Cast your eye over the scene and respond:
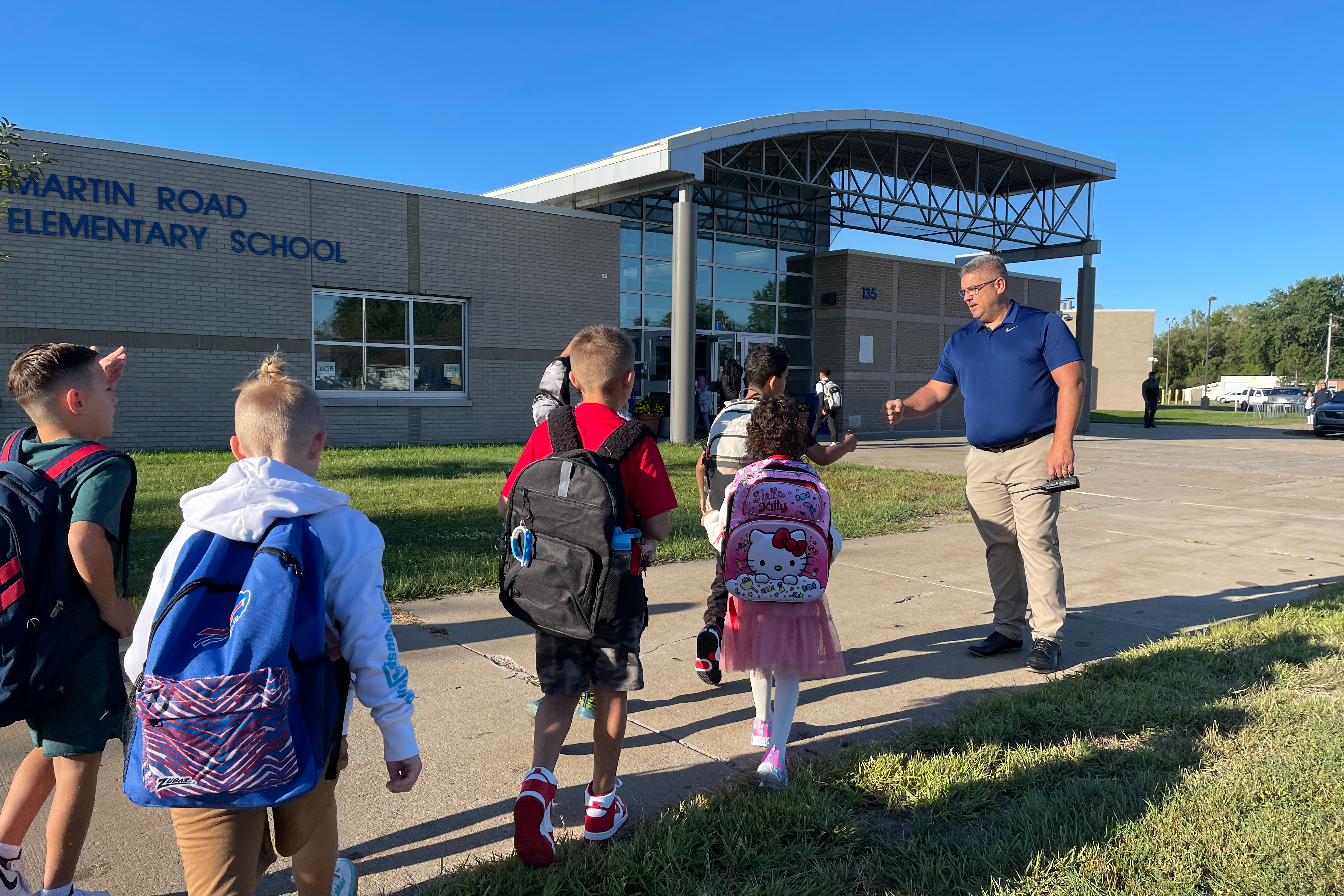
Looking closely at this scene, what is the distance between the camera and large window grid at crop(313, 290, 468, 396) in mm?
16375

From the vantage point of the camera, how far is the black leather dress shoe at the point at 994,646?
495 cm

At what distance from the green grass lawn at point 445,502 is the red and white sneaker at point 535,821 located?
191 centimetres

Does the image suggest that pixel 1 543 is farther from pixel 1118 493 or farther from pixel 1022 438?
pixel 1118 493

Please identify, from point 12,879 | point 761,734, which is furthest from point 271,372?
point 761,734

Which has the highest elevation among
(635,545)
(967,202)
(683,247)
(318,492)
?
(967,202)

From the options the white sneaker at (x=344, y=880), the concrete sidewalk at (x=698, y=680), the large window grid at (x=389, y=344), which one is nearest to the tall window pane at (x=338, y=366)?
the large window grid at (x=389, y=344)

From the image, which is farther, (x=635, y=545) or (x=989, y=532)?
Result: (x=989, y=532)

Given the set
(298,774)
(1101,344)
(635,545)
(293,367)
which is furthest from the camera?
(1101,344)

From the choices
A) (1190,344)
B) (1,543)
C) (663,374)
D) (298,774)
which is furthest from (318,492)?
(1190,344)

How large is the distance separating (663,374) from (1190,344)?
3737 inches

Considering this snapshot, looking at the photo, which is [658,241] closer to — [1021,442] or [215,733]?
[1021,442]

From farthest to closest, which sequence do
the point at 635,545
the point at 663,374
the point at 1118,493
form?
1. the point at 663,374
2. the point at 1118,493
3. the point at 635,545

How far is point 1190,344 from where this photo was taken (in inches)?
3812

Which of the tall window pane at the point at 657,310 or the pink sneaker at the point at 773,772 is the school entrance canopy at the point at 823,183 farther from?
the pink sneaker at the point at 773,772
